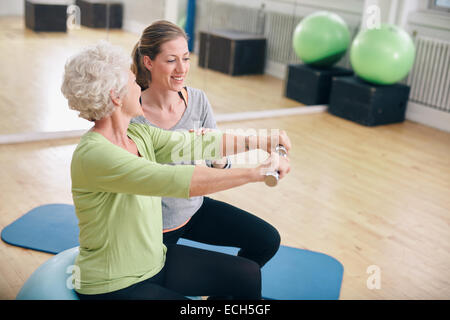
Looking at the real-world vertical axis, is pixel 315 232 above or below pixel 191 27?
below

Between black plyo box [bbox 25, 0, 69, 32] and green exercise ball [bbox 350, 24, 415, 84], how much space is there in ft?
8.13

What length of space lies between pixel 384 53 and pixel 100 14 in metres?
2.33

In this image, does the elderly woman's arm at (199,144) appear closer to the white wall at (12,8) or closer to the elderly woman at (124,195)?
the elderly woman at (124,195)

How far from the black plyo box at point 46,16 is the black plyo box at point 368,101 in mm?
2508

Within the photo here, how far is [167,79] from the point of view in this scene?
72.5 inches

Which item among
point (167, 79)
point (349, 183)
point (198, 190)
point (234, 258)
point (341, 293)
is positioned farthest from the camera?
point (349, 183)

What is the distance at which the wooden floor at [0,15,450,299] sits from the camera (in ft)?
7.82

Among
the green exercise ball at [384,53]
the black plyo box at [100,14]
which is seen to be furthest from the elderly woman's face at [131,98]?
the green exercise ball at [384,53]

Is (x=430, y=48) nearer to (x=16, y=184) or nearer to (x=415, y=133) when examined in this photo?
(x=415, y=133)

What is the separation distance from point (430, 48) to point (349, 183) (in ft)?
6.59

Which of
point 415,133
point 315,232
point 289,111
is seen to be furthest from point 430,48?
point 315,232

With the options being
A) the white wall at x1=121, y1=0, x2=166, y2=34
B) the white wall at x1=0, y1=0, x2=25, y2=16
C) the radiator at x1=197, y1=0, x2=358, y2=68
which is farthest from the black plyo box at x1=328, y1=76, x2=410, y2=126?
the white wall at x1=0, y1=0, x2=25, y2=16

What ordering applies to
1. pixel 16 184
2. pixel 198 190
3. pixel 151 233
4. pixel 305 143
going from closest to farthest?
pixel 198 190
pixel 151 233
pixel 16 184
pixel 305 143

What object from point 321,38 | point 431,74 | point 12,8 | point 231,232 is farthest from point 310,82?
point 231,232
